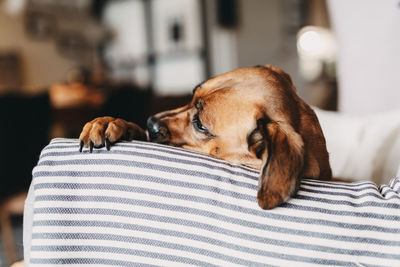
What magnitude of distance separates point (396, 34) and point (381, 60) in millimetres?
168

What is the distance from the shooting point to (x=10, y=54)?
5.57 meters

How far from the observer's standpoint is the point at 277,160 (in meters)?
0.88

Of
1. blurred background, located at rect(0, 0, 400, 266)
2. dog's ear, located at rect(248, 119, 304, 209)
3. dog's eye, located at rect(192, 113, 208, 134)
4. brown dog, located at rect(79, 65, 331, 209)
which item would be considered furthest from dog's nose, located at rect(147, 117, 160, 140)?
blurred background, located at rect(0, 0, 400, 266)

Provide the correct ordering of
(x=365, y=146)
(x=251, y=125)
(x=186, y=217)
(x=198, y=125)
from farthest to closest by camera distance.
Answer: (x=365, y=146) < (x=198, y=125) < (x=251, y=125) < (x=186, y=217)

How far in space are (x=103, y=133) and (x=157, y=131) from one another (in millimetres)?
420

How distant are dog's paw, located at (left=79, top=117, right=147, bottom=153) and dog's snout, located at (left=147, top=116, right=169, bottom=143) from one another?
191 mm

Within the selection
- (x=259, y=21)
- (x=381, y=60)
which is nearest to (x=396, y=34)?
(x=381, y=60)

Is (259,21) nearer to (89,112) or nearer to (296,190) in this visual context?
(89,112)

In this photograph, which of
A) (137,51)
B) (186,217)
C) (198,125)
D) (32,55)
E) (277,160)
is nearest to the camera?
(186,217)

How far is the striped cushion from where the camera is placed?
0.72 meters

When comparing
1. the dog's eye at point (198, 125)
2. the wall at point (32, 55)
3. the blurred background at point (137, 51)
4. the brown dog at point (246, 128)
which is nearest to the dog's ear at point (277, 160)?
the brown dog at point (246, 128)

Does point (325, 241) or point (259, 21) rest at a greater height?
point (259, 21)

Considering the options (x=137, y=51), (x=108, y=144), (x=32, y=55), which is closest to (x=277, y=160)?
(x=108, y=144)

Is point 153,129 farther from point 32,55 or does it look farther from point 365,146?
point 32,55
